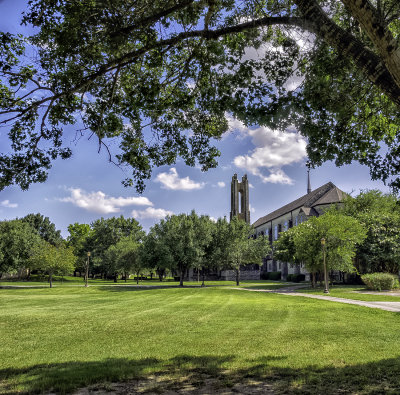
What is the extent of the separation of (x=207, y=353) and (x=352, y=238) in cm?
2624

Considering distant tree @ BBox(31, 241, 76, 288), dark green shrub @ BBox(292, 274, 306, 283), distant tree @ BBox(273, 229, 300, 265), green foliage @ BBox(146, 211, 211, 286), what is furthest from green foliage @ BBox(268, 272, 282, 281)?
distant tree @ BBox(31, 241, 76, 288)

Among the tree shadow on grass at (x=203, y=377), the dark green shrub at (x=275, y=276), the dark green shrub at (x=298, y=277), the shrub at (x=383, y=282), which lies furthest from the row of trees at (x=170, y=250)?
the tree shadow on grass at (x=203, y=377)

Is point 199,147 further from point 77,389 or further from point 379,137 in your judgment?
point 77,389

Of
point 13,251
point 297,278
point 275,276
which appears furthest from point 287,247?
point 13,251

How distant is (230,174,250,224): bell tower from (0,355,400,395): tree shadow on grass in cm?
7538

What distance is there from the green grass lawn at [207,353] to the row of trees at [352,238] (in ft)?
60.5

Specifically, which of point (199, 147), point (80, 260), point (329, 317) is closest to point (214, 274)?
point (80, 260)

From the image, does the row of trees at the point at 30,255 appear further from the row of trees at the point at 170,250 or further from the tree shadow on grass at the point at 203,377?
the tree shadow on grass at the point at 203,377

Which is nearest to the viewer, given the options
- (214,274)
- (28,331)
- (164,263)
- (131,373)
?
(131,373)

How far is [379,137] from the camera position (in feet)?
26.0

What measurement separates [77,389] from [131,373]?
92cm

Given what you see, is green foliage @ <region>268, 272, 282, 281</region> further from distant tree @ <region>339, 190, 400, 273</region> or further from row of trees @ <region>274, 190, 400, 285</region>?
distant tree @ <region>339, 190, 400, 273</region>

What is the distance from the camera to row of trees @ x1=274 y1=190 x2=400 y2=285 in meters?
29.0

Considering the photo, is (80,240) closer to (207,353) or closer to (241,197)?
(241,197)
